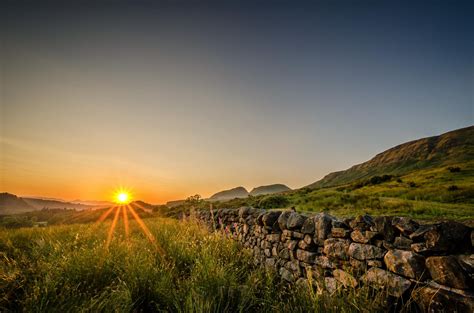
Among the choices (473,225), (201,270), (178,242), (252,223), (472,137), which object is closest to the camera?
(473,225)

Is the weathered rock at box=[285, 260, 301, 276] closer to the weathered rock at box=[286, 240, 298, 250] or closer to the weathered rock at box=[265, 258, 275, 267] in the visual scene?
the weathered rock at box=[286, 240, 298, 250]

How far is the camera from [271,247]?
5.39 meters

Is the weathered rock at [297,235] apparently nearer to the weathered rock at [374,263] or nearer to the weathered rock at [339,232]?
the weathered rock at [339,232]

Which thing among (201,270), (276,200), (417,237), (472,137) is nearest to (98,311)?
(201,270)

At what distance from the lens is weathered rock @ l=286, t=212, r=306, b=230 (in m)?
4.37

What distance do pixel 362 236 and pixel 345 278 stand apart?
0.69 metres

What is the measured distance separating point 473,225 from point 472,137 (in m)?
168

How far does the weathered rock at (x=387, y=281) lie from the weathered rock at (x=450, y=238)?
0.51 meters

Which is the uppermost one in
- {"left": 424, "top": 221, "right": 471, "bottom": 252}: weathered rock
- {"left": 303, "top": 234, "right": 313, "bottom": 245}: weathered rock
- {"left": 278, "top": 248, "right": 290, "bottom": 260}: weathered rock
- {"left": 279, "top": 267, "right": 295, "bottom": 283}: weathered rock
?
{"left": 424, "top": 221, "right": 471, "bottom": 252}: weathered rock

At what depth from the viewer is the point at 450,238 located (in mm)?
2113

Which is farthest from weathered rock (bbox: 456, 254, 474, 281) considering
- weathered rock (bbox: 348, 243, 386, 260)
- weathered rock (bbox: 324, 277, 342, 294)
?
weathered rock (bbox: 324, 277, 342, 294)

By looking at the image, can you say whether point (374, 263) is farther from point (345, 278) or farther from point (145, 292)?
point (145, 292)

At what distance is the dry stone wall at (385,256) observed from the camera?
2037mm

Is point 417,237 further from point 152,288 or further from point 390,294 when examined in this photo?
point 152,288
